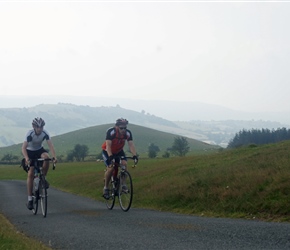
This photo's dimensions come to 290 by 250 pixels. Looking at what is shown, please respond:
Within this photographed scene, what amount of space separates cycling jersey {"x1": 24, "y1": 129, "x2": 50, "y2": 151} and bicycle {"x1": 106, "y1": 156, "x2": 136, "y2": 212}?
2222 millimetres

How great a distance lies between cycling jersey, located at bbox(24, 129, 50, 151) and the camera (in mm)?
13598

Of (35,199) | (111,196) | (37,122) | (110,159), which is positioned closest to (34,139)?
(37,122)

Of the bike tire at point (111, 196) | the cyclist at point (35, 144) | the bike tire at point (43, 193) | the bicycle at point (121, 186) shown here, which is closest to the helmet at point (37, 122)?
the cyclist at point (35, 144)

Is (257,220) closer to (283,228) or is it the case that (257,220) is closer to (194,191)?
(283,228)

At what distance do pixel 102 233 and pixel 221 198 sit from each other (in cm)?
524

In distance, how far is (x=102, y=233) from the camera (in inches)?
380

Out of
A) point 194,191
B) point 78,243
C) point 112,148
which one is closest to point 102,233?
point 78,243

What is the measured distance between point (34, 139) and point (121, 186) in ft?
9.45

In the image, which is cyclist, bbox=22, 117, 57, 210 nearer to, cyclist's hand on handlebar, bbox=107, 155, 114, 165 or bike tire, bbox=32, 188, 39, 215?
bike tire, bbox=32, 188, 39, 215

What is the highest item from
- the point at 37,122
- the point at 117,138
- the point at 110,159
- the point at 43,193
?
the point at 37,122

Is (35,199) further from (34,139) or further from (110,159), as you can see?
(110,159)

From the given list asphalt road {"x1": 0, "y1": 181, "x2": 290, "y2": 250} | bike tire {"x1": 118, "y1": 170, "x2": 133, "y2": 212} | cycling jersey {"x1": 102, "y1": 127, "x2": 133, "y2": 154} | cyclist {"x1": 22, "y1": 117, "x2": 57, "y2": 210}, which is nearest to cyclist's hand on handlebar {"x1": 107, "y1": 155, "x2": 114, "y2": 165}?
cycling jersey {"x1": 102, "y1": 127, "x2": 133, "y2": 154}

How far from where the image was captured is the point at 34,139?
44.9 feet

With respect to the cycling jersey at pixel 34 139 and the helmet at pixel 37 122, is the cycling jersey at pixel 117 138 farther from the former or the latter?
the helmet at pixel 37 122
